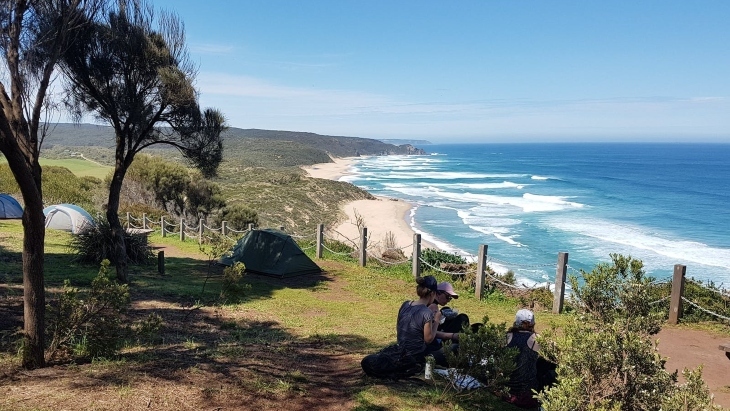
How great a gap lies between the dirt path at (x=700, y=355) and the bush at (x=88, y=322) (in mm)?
6383

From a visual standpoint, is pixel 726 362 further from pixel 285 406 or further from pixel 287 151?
pixel 287 151

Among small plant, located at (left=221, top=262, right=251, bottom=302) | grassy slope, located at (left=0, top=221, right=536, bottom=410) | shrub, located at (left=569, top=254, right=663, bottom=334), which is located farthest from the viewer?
small plant, located at (left=221, top=262, right=251, bottom=302)

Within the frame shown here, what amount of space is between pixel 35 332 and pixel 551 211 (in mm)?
44514

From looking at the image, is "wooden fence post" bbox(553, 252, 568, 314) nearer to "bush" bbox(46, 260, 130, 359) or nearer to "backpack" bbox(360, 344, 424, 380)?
"backpack" bbox(360, 344, 424, 380)

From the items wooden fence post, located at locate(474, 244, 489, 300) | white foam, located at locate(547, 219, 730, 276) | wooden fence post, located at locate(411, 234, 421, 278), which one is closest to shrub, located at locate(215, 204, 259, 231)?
wooden fence post, located at locate(411, 234, 421, 278)

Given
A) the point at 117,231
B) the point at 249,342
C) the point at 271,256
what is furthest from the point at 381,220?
the point at 249,342

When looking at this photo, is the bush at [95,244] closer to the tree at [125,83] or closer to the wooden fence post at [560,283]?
the tree at [125,83]

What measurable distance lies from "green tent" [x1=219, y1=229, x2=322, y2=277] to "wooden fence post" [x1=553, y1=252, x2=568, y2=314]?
19.1ft

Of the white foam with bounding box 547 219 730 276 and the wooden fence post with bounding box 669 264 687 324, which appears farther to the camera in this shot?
the white foam with bounding box 547 219 730 276

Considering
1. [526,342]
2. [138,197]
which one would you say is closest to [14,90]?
[526,342]

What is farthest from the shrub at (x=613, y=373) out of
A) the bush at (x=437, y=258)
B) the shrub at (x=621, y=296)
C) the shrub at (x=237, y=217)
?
the shrub at (x=237, y=217)

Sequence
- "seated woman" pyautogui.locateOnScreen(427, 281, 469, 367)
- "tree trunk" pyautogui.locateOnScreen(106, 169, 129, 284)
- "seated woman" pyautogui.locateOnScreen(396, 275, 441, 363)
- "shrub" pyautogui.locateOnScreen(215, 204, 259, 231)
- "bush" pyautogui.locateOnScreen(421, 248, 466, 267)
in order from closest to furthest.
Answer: "seated woman" pyautogui.locateOnScreen(396, 275, 441, 363) → "seated woman" pyautogui.locateOnScreen(427, 281, 469, 367) → "tree trunk" pyautogui.locateOnScreen(106, 169, 129, 284) → "bush" pyautogui.locateOnScreen(421, 248, 466, 267) → "shrub" pyautogui.locateOnScreen(215, 204, 259, 231)

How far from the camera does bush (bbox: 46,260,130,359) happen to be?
5.02 m

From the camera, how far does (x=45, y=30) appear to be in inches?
260
